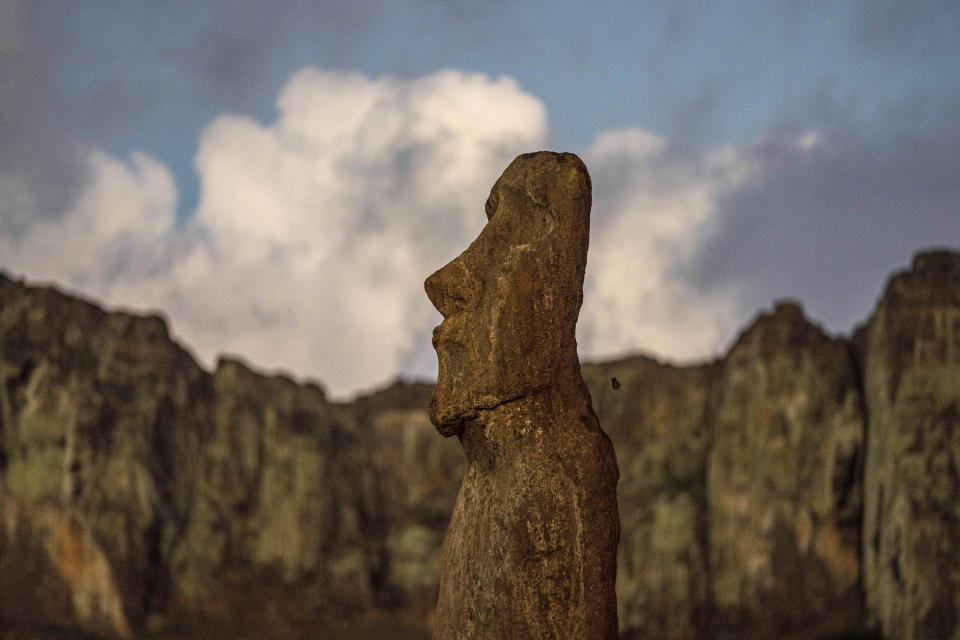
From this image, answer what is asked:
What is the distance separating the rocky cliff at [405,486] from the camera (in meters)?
34.9

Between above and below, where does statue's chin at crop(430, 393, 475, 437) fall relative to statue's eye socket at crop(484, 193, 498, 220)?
below

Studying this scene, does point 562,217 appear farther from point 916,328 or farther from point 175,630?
point 175,630

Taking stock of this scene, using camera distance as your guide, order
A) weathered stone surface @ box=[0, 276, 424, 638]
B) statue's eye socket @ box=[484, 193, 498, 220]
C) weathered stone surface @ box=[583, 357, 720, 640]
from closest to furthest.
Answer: statue's eye socket @ box=[484, 193, 498, 220] < weathered stone surface @ box=[583, 357, 720, 640] < weathered stone surface @ box=[0, 276, 424, 638]

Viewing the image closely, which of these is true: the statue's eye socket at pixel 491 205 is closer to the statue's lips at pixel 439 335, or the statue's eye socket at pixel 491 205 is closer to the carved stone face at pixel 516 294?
A: the carved stone face at pixel 516 294

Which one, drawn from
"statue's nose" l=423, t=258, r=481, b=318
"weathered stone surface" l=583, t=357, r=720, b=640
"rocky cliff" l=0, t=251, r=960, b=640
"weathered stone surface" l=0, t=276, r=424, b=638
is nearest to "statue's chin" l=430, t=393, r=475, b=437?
"statue's nose" l=423, t=258, r=481, b=318

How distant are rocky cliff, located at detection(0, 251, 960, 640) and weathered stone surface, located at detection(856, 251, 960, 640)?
0.23ft

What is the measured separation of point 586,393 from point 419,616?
4006cm

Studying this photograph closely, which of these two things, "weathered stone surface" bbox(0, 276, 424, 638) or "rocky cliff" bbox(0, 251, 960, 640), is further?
"weathered stone surface" bbox(0, 276, 424, 638)

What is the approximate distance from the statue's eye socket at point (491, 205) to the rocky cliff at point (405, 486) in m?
→ 22.7

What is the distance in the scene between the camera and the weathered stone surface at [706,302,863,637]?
1526 inches

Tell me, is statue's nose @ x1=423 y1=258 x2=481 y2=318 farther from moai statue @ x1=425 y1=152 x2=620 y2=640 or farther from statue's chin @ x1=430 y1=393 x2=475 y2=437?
statue's chin @ x1=430 y1=393 x2=475 y2=437

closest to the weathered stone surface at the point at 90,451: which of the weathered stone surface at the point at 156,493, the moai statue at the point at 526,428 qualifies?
the weathered stone surface at the point at 156,493

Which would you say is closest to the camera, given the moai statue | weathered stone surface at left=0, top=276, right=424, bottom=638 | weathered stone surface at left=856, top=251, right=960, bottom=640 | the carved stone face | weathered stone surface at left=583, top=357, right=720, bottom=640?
the moai statue

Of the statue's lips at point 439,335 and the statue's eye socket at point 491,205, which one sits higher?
the statue's eye socket at point 491,205
